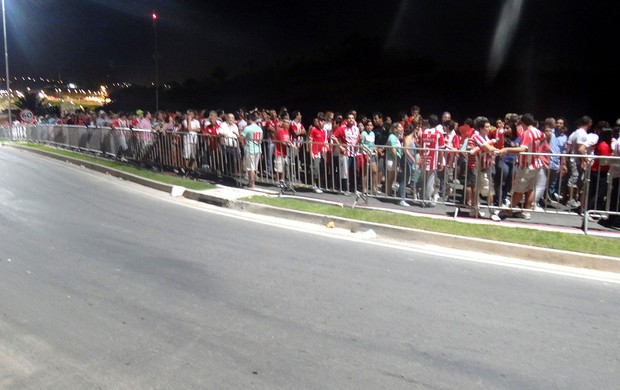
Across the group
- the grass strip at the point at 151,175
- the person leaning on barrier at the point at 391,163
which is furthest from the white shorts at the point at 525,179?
the grass strip at the point at 151,175

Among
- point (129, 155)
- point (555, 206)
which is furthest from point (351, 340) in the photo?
point (129, 155)

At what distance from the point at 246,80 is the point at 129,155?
84.8 ft

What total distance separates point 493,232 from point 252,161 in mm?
6648

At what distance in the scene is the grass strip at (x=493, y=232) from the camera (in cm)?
754

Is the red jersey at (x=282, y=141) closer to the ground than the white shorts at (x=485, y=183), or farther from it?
farther from it

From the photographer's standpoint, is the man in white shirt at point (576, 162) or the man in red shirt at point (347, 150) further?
the man in red shirt at point (347, 150)

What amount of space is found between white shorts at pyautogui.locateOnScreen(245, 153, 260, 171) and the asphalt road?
4635mm

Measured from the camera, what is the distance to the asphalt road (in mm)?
4117

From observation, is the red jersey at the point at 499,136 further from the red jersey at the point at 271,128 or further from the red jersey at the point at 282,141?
the red jersey at the point at 271,128

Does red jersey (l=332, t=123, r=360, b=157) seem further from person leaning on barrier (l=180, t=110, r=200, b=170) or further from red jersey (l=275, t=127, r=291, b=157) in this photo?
person leaning on barrier (l=180, t=110, r=200, b=170)

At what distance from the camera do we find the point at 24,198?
467 inches

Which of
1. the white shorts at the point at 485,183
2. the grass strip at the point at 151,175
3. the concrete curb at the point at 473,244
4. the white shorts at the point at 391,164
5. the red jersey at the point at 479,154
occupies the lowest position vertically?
the concrete curb at the point at 473,244

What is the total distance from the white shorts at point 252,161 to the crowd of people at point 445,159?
1.0 inches

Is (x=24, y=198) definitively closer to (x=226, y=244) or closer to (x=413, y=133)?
(x=226, y=244)
